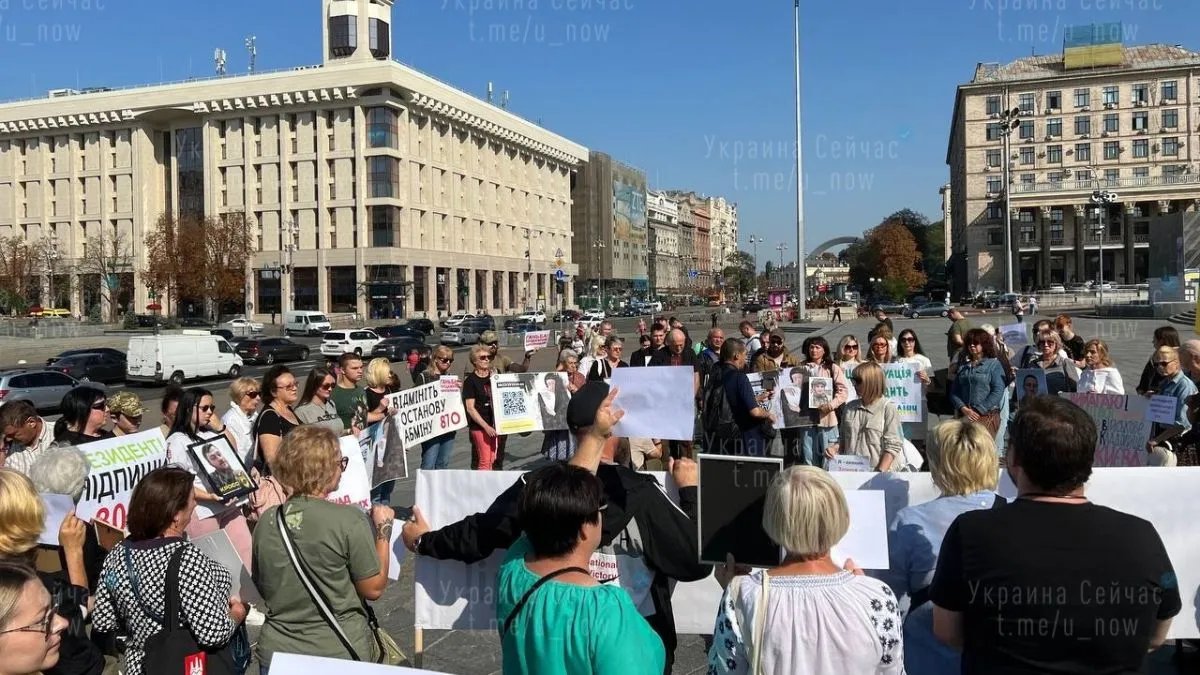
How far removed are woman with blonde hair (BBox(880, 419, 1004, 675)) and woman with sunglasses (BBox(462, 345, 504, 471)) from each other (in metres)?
6.15

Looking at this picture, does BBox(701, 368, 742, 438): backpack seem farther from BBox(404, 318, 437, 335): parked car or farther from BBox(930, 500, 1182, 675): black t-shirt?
BBox(404, 318, 437, 335): parked car

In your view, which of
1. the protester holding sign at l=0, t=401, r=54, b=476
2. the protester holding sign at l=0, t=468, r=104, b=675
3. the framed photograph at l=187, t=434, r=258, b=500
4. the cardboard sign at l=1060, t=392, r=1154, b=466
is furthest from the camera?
Result: the cardboard sign at l=1060, t=392, r=1154, b=466

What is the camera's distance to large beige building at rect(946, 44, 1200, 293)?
8994 cm

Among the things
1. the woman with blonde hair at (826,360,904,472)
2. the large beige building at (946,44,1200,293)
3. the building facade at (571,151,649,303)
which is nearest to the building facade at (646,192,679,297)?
the building facade at (571,151,649,303)

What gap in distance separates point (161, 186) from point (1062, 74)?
94421mm

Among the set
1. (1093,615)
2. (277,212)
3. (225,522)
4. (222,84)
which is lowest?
(225,522)

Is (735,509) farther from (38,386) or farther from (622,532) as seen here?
(38,386)

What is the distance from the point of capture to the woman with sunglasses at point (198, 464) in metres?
5.19

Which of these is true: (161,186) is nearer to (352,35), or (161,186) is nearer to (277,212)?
(277,212)

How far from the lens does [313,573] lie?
11.4 feet

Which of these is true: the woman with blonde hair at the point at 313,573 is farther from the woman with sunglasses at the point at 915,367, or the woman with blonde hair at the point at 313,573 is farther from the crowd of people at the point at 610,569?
the woman with sunglasses at the point at 915,367

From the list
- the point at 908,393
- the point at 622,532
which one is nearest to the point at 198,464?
the point at 622,532

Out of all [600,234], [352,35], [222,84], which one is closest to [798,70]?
[352,35]

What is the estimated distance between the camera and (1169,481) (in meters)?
4.46
